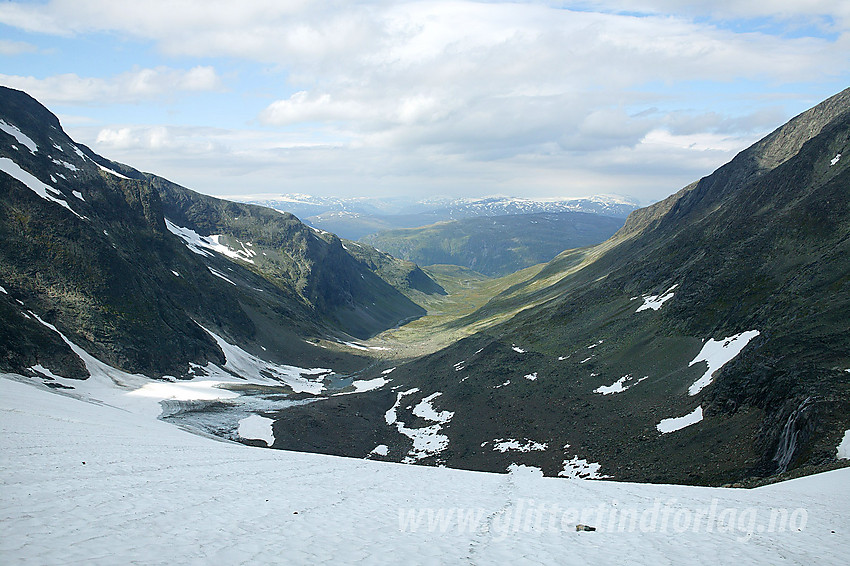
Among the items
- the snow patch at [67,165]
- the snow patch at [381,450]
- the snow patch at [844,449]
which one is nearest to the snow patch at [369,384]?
the snow patch at [381,450]

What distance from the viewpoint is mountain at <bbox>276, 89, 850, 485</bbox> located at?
3375 cm

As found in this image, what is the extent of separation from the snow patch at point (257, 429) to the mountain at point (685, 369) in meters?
2.03

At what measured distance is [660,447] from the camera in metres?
39.1

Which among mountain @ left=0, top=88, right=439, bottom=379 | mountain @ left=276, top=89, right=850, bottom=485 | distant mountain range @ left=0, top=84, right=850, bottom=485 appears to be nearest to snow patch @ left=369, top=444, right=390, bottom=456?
distant mountain range @ left=0, top=84, right=850, bottom=485

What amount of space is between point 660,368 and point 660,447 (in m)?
17.1

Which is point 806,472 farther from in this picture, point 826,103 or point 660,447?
point 826,103

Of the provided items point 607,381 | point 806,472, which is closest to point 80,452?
point 806,472

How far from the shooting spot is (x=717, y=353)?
4972 centimetres

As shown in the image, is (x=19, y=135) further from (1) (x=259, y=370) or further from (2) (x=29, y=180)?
(1) (x=259, y=370)

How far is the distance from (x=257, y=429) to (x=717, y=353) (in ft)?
168

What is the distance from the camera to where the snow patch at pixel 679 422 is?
40844 millimetres

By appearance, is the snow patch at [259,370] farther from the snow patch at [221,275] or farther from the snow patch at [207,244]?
the snow patch at [207,244]

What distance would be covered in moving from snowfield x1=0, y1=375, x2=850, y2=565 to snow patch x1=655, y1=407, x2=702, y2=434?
19335mm

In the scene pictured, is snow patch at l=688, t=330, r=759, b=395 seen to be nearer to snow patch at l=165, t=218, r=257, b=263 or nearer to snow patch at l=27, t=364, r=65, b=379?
snow patch at l=27, t=364, r=65, b=379
